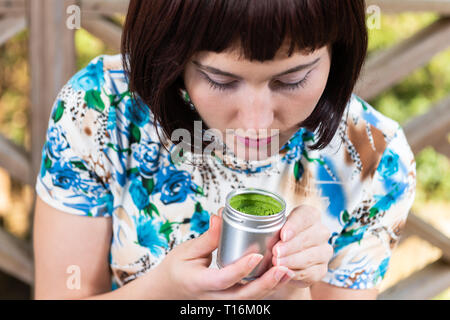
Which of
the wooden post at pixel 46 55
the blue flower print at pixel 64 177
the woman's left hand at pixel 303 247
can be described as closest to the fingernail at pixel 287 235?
the woman's left hand at pixel 303 247

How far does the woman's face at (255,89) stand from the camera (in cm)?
66

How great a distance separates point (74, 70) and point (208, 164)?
0.46 metres

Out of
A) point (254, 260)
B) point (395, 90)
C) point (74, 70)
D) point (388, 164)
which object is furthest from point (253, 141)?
point (395, 90)

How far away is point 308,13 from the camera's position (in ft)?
2.02

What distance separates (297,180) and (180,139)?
0.21 meters

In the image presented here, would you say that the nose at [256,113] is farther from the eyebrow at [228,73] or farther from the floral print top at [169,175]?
the floral print top at [169,175]

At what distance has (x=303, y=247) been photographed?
76cm

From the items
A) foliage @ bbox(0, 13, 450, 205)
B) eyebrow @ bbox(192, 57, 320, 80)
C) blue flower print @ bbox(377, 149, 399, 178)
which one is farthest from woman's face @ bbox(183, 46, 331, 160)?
foliage @ bbox(0, 13, 450, 205)

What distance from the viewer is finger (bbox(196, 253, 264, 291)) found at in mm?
679

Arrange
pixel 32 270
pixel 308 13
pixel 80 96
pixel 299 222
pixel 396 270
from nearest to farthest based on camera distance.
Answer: pixel 308 13, pixel 299 222, pixel 80 96, pixel 32 270, pixel 396 270

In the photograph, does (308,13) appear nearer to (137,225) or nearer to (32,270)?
(137,225)

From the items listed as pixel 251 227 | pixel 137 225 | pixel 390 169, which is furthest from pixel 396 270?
pixel 251 227

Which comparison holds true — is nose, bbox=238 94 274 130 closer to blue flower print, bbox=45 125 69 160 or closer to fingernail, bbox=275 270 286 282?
fingernail, bbox=275 270 286 282
